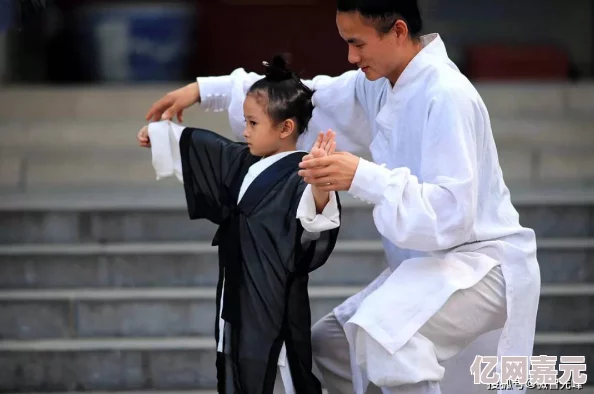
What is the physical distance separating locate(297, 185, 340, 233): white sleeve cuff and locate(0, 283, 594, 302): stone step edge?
85.8 inches

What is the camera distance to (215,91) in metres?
4.04

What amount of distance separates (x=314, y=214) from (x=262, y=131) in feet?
1.35

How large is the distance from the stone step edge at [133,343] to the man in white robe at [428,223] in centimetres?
178

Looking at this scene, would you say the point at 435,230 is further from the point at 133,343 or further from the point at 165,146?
the point at 133,343

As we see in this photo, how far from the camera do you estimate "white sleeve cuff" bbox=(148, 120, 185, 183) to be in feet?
12.6

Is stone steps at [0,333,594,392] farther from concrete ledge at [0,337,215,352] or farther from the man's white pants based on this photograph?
the man's white pants

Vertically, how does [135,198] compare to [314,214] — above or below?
below

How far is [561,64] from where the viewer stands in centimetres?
810

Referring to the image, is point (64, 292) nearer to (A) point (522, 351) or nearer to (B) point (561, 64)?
(A) point (522, 351)

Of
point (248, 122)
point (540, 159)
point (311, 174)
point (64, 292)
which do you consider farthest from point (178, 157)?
point (540, 159)

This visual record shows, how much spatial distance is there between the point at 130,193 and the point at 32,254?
2.87 ft

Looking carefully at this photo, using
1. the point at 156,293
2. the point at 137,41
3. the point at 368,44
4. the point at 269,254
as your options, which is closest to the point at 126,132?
the point at 137,41

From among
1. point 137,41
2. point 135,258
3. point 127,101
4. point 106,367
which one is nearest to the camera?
point 106,367

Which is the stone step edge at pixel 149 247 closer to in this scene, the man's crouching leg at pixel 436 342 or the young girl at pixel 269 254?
the young girl at pixel 269 254
